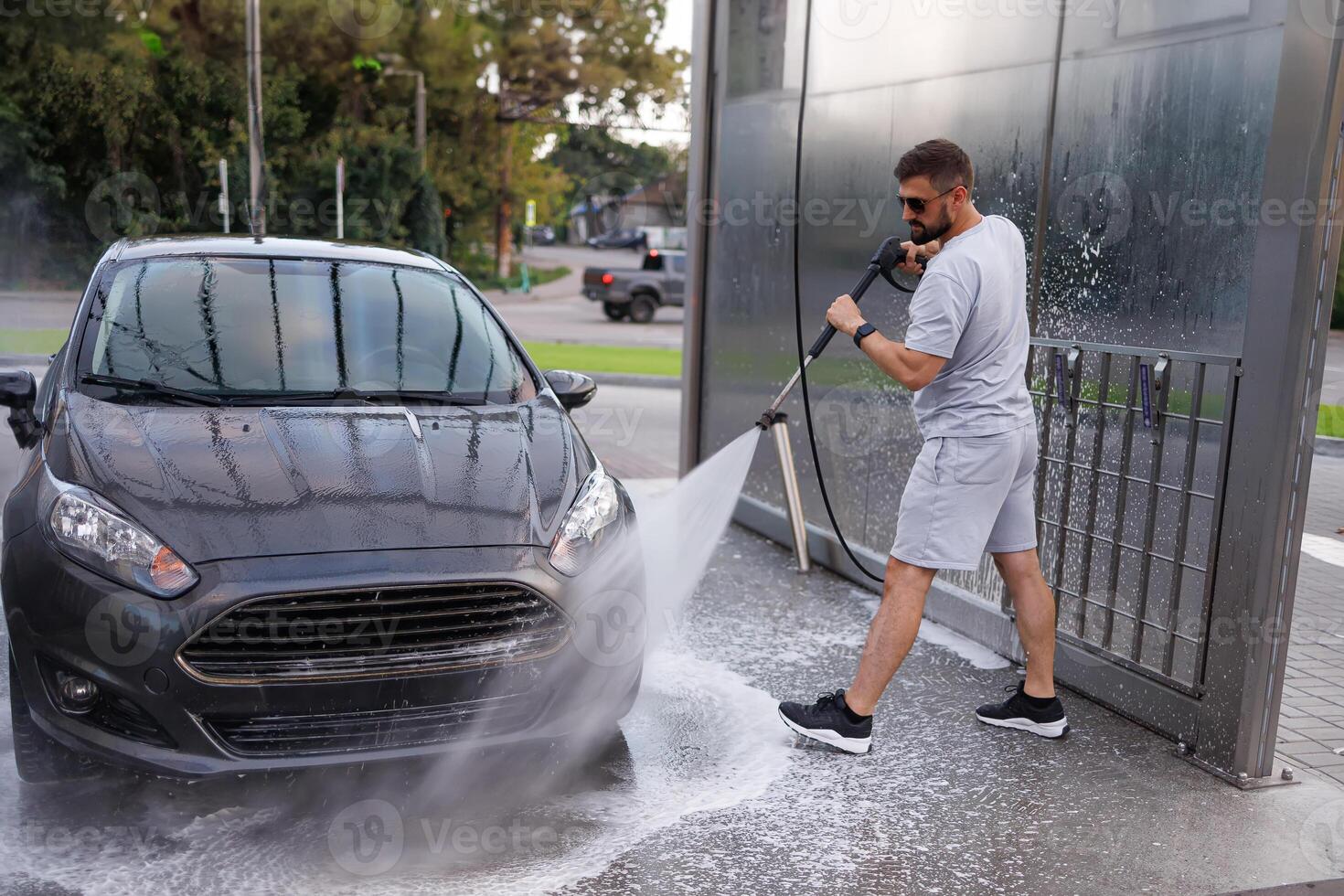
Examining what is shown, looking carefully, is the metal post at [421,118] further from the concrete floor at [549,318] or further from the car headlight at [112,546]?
the car headlight at [112,546]

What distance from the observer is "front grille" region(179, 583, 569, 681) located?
314 cm

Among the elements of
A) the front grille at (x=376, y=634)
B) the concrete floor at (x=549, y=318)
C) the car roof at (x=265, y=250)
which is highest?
the car roof at (x=265, y=250)

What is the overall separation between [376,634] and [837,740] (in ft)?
5.49

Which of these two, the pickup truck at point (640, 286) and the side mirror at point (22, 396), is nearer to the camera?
the side mirror at point (22, 396)

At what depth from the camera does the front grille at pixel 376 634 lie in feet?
10.3

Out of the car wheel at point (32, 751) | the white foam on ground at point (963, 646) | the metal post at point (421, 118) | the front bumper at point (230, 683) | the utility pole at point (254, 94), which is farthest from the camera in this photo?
the metal post at point (421, 118)

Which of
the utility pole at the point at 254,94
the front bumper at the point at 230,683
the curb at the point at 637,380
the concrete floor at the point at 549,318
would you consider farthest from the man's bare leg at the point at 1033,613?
the utility pole at the point at 254,94

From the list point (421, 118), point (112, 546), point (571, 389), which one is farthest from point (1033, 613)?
point (421, 118)

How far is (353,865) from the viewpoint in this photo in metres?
3.23

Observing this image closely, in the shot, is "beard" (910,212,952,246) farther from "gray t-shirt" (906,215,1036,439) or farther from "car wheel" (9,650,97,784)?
"car wheel" (9,650,97,784)

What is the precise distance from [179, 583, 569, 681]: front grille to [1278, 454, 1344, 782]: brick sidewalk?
93.9 inches

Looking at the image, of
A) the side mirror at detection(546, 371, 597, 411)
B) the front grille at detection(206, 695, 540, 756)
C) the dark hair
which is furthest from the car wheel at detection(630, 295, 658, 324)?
the front grille at detection(206, 695, 540, 756)

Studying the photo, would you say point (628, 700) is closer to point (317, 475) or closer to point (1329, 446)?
point (317, 475)

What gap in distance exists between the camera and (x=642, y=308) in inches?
1142
